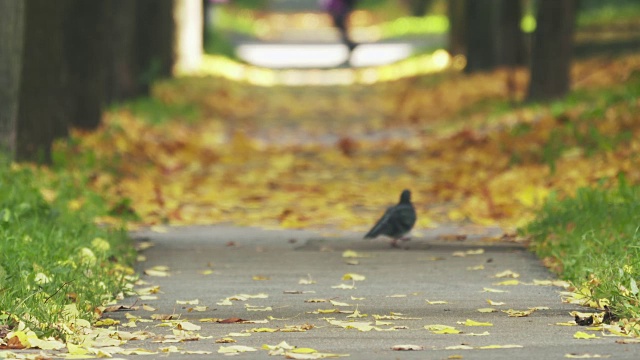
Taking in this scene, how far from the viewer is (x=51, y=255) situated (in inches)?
352

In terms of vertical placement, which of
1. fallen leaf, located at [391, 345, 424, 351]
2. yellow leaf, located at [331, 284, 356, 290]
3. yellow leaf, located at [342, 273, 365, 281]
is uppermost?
fallen leaf, located at [391, 345, 424, 351]

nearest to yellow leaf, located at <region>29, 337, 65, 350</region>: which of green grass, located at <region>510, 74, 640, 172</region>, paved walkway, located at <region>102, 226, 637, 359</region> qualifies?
paved walkway, located at <region>102, 226, 637, 359</region>

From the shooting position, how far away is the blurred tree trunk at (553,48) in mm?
20891

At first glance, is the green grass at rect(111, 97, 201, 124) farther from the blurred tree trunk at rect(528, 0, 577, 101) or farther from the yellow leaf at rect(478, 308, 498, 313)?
the yellow leaf at rect(478, 308, 498, 313)

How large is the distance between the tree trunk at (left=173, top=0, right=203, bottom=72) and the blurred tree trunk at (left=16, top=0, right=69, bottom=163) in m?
16.3

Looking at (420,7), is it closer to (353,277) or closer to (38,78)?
(38,78)

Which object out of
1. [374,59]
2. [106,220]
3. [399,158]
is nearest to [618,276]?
[106,220]

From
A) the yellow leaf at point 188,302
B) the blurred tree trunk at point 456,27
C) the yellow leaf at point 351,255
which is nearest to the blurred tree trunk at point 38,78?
the yellow leaf at point 351,255

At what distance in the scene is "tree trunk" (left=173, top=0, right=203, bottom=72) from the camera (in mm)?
32156

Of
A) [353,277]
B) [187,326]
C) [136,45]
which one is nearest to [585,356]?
[187,326]

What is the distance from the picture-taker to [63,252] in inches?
359

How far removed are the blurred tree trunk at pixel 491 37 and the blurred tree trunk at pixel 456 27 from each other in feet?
12.2

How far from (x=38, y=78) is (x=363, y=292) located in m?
7.32

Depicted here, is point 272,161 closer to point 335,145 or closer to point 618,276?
point 335,145
